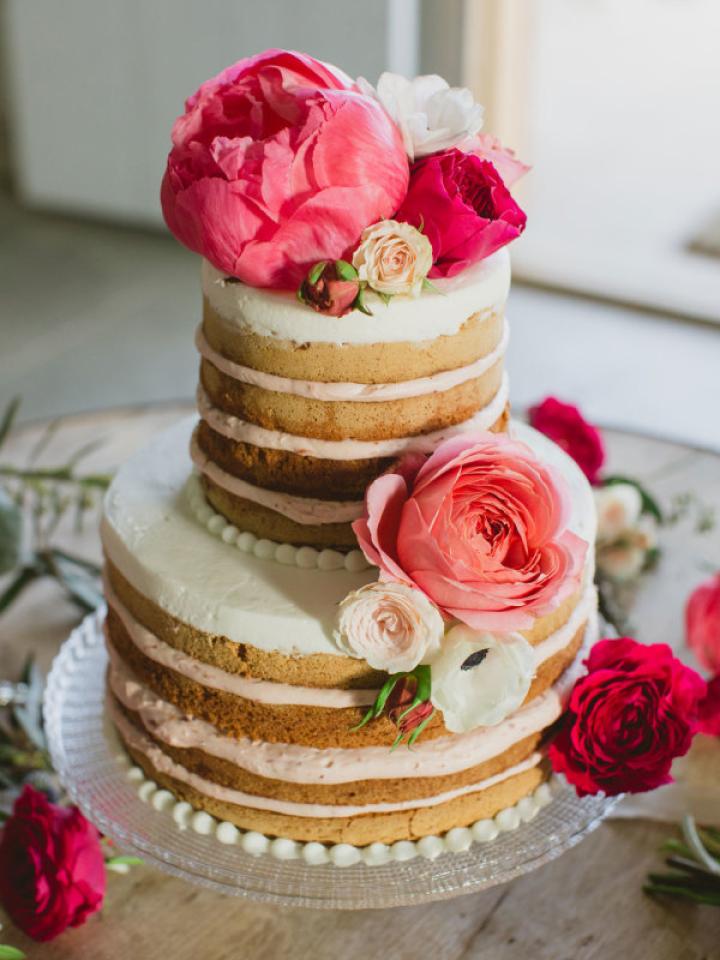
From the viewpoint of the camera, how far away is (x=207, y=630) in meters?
1.33

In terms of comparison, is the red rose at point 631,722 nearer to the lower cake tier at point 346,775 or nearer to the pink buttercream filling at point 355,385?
the lower cake tier at point 346,775

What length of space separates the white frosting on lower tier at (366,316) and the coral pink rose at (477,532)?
12 centimetres

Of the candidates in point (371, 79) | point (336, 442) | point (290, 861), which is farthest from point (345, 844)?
point (371, 79)

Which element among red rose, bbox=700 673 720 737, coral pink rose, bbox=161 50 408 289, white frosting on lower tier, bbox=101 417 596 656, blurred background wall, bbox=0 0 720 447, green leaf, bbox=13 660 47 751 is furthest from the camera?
blurred background wall, bbox=0 0 720 447

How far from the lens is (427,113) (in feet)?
4.30

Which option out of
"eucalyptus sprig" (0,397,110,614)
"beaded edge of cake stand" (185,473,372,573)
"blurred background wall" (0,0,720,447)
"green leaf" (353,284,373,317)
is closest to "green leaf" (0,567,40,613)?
"eucalyptus sprig" (0,397,110,614)

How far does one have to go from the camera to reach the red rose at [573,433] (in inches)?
76.3

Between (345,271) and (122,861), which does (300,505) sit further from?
(122,861)

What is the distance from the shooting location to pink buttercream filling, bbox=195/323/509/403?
1.29 metres

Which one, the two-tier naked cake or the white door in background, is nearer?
the two-tier naked cake

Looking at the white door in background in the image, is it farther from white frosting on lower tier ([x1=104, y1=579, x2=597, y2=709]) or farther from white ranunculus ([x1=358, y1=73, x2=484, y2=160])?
white frosting on lower tier ([x1=104, y1=579, x2=597, y2=709])

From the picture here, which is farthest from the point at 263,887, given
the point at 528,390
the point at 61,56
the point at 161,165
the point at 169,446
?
Result: the point at 61,56

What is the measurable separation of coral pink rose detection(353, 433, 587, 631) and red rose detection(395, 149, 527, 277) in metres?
0.19

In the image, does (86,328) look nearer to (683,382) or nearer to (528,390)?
(528,390)
